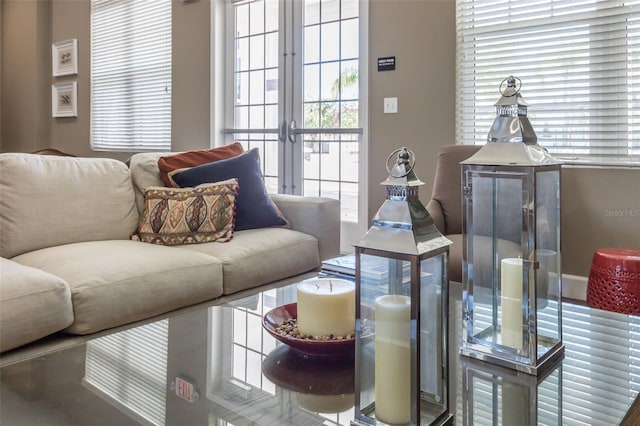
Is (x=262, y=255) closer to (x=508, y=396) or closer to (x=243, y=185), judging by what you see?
(x=243, y=185)

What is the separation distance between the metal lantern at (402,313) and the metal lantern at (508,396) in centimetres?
9

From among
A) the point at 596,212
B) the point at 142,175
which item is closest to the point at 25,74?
the point at 142,175

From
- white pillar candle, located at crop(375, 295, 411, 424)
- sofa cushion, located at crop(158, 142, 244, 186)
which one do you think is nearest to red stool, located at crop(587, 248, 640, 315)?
sofa cushion, located at crop(158, 142, 244, 186)

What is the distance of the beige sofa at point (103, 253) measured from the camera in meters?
1.66

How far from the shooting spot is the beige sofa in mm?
1663

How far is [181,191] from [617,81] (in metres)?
2.50

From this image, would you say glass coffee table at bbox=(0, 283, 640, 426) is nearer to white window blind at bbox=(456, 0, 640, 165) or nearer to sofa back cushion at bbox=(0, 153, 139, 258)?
sofa back cushion at bbox=(0, 153, 139, 258)

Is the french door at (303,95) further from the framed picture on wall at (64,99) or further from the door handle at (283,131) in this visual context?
the framed picture on wall at (64,99)

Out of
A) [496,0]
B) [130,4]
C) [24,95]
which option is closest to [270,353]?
[496,0]

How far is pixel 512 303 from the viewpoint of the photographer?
929mm

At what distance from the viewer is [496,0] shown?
322 centimetres

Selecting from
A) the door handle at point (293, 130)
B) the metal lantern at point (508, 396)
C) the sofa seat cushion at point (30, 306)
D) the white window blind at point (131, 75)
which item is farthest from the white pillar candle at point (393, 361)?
the white window blind at point (131, 75)

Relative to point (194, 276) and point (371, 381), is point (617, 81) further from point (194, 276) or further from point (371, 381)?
point (371, 381)

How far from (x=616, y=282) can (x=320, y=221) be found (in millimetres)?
1472
